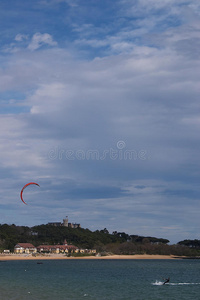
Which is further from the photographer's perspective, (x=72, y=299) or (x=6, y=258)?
(x=6, y=258)

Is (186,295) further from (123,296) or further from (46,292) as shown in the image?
(46,292)

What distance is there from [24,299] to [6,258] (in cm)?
14753

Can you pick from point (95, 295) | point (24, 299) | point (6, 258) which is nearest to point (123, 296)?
point (95, 295)

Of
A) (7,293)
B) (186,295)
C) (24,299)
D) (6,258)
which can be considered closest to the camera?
(24,299)

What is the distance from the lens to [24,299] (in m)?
48.3

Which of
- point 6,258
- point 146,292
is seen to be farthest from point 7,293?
point 6,258

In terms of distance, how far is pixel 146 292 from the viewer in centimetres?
6184

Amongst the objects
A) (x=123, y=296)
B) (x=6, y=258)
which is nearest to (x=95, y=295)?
(x=123, y=296)

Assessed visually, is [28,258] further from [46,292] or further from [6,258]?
[46,292]

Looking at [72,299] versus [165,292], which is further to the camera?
[165,292]

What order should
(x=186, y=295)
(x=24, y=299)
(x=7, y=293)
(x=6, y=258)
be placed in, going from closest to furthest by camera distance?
(x=24, y=299) < (x=7, y=293) < (x=186, y=295) < (x=6, y=258)

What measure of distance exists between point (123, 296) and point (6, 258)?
143687mm

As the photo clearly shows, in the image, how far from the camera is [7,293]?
176 ft

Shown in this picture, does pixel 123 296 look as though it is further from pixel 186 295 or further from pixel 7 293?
pixel 7 293
